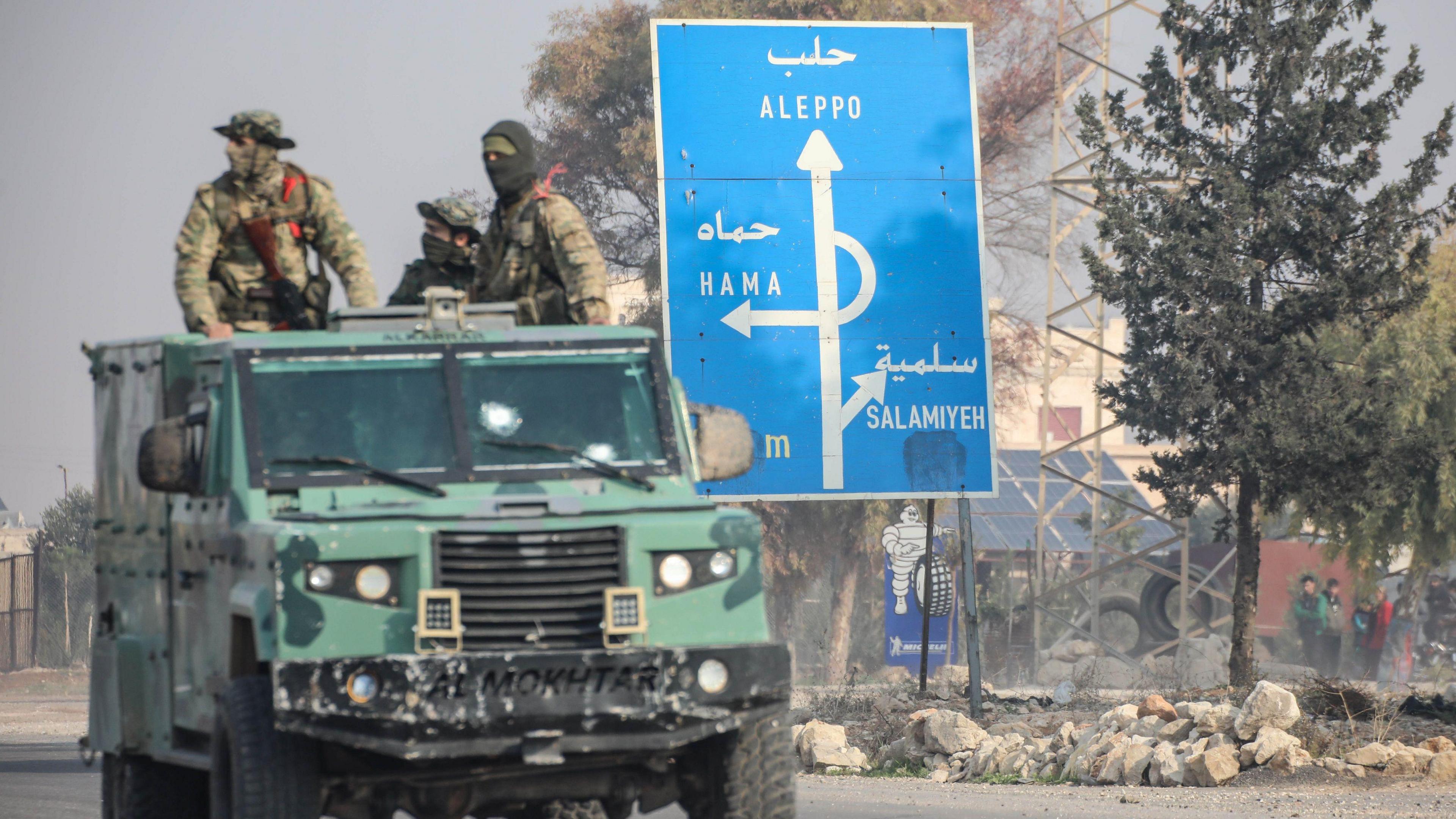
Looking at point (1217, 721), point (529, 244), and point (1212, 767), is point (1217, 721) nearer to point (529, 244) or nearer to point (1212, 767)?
point (1212, 767)

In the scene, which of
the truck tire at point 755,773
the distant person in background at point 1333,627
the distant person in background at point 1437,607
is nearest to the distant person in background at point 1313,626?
the distant person in background at point 1333,627

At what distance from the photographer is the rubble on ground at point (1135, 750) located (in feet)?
42.6

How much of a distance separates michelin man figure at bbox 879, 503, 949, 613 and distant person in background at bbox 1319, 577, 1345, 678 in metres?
8.77

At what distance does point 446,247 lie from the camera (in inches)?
383

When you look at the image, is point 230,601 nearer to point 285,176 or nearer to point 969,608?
point 285,176

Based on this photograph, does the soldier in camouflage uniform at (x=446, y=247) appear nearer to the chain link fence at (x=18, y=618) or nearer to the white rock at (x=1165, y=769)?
the white rock at (x=1165, y=769)

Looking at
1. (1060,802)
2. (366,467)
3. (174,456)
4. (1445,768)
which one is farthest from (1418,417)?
(174,456)

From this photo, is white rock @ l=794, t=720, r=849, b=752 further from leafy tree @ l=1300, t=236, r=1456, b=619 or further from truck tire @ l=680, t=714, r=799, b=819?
leafy tree @ l=1300, t=236, r=1456, b=619

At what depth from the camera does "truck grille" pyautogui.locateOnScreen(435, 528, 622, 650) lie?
6531 mm

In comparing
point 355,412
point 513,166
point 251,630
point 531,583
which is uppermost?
point 513,166

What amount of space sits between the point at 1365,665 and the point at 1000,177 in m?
13.5

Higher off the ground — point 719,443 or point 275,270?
point 275,270

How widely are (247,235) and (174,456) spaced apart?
6.86 ft

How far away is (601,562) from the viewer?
21.8ft
